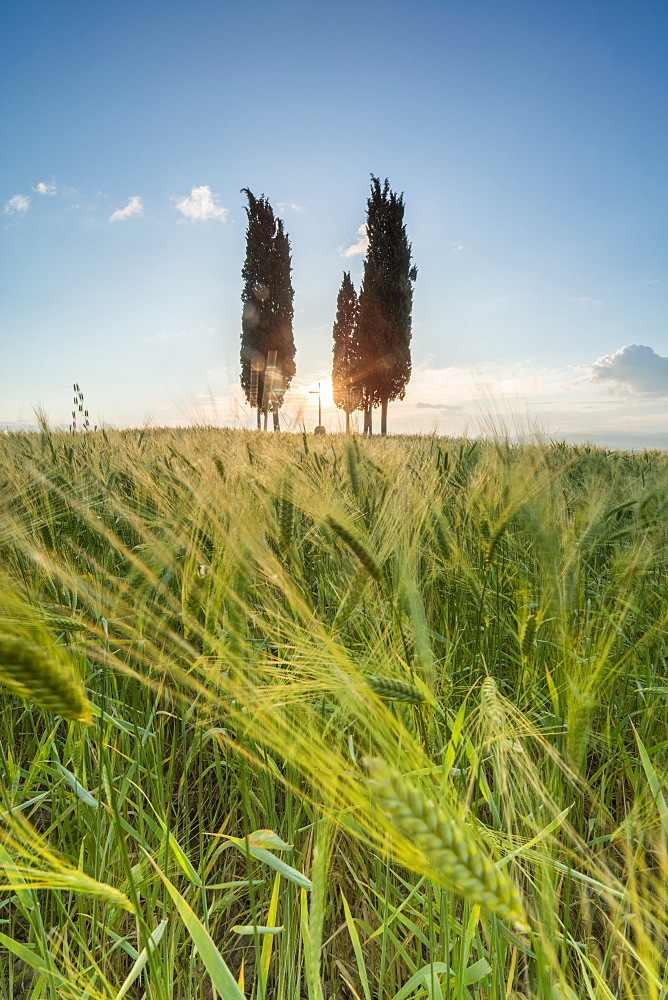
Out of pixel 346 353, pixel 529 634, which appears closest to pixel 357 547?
pixel 529 634

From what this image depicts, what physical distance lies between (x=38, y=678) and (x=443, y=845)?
0.42m

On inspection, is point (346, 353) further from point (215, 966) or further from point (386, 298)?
point (215, 966)

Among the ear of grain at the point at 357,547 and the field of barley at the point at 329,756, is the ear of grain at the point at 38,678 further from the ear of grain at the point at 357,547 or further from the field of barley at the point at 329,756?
the ear of grain at the point at 357,547

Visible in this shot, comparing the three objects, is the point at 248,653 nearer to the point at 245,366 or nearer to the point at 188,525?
the point at 188,525

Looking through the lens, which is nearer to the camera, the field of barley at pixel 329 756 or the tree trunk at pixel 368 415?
the field of barley at pixel 329 756

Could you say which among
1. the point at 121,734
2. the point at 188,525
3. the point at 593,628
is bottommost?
the point at 121,734

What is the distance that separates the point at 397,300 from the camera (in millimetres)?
22438

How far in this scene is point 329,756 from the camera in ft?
2.35

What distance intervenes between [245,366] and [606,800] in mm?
25060

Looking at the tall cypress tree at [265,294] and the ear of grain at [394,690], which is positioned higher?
the tall cypress tree at [265,294]

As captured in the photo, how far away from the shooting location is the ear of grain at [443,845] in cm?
31

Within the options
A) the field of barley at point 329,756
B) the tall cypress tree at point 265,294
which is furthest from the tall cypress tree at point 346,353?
the field of barley at point 329,756

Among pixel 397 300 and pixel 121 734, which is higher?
pixel 397 300

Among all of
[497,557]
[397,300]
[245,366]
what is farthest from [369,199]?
[497,557]
